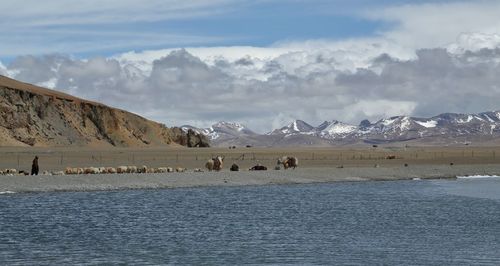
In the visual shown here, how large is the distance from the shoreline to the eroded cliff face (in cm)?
6242

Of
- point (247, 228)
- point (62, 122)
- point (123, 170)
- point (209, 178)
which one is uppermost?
point (62, 122)

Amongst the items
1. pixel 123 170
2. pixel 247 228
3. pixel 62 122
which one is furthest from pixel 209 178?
pixel 62 122

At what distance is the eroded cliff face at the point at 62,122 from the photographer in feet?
409

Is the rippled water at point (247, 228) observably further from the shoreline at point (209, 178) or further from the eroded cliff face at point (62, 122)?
the eroded cliff face at point (62, 122)

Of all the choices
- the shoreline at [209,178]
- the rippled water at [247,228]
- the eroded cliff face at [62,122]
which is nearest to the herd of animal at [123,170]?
the shoreline at [209,178]

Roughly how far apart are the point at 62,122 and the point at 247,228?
108m

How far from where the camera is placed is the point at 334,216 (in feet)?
120

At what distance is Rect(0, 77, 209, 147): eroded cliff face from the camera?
409 ft

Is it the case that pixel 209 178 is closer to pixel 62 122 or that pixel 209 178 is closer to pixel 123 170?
pixel 123 170

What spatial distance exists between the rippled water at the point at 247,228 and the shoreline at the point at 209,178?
339 centimetres

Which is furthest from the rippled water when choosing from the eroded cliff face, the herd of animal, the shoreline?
the eroded cliff face

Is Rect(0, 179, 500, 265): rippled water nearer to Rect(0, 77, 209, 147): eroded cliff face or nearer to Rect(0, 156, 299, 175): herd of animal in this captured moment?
Rect(0, 156, 299, 175): herd of animal

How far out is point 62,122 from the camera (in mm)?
134375

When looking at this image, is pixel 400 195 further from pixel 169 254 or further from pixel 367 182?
pixel 169 254
